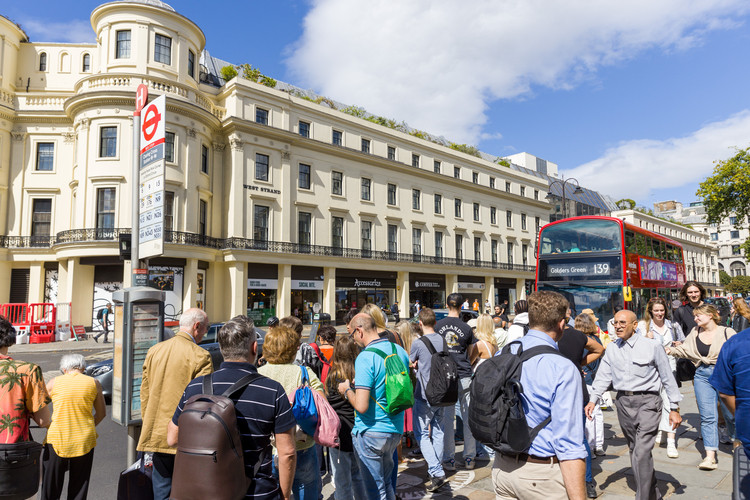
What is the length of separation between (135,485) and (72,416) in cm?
109

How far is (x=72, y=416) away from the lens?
421 centimetres

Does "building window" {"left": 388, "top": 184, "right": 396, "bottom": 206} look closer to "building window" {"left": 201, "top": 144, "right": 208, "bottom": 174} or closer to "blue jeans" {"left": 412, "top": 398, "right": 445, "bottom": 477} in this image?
"building window" {"left": 201, "top": 144, "right": 208, "bottom": 174}

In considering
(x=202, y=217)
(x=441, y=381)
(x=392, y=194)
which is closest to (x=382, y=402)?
(x=441, y=381)

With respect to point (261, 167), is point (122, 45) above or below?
above

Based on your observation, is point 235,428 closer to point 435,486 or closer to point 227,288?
point 435,486

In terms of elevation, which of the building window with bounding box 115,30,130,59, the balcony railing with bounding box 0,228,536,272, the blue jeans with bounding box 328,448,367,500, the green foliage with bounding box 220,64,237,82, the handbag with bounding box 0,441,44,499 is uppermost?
the green foliage with bounding box 220,64,237,82

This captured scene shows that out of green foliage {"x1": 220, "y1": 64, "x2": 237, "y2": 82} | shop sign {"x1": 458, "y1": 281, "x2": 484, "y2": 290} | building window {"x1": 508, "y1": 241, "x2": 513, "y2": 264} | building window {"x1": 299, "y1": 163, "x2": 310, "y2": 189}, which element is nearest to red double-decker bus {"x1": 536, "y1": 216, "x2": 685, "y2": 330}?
building window {"x1": 299, "y1": 163, "x2": 310, "y2": 189}

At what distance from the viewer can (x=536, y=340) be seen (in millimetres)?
2875

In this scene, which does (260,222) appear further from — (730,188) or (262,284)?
(730,188)

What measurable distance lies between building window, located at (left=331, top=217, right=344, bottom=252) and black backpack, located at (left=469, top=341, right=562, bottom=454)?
99.4 ft

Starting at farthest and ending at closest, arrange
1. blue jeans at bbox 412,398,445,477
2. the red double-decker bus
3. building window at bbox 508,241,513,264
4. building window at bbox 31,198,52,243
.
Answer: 1. building window at bbox 508,241,513,264
2. building window at bbox 31,198,52,243
3. the red double-decker bus
4. blue jeans at bbox 412,398,445,477

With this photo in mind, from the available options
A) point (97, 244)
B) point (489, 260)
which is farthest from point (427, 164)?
point (97, 244)

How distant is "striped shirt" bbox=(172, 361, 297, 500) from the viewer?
8.89ft

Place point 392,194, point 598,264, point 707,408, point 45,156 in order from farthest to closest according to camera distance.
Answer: point 392,194
point 45,156
point 598,264
point 707,408
